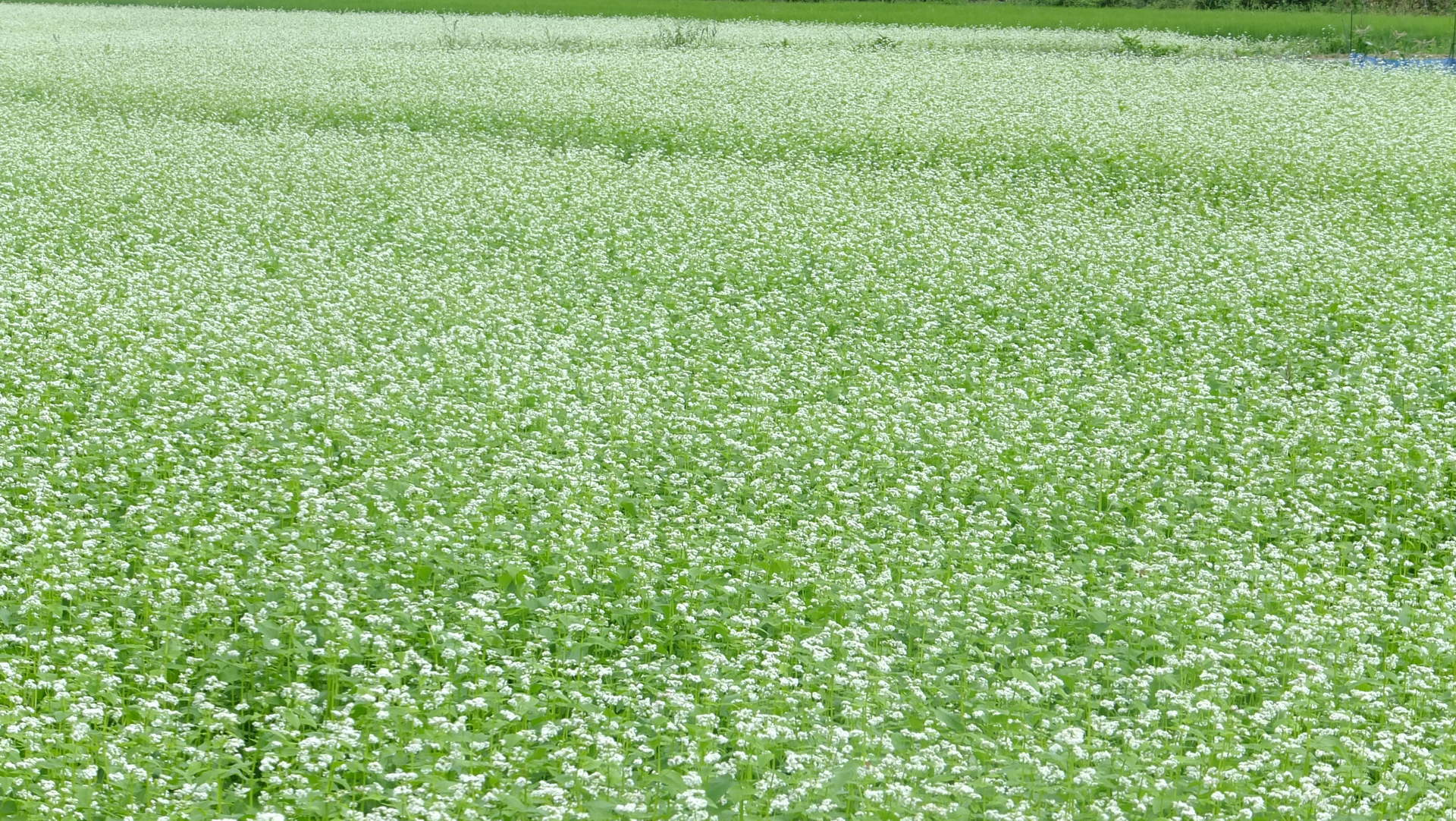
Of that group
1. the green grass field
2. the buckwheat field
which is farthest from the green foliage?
the buckwheat field

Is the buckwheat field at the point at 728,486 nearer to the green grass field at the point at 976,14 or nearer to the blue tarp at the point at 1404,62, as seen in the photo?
the blue tarp at the point at 1404,62

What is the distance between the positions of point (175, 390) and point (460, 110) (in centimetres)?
1506

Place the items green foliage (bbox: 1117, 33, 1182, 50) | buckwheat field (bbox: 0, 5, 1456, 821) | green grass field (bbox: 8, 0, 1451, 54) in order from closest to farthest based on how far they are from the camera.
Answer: buckwheat field (bbox: 0, 5, 1456, 821), green foliage (bbox: 1117, 33, 1182, 50), green grass field (bbox: 8, 0, 1451, 54)

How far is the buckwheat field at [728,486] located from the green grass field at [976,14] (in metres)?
17.5

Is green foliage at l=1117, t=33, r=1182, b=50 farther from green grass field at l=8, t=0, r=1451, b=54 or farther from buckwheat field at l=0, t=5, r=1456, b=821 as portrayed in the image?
buckwheat field at l=0, t=5, r=1456, b=821

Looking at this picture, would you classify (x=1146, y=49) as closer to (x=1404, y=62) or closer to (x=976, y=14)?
(x=1404, y=62)

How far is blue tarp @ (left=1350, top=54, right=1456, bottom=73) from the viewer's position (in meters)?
30.1

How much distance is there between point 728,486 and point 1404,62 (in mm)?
27465

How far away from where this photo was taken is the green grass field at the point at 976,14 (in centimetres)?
3581

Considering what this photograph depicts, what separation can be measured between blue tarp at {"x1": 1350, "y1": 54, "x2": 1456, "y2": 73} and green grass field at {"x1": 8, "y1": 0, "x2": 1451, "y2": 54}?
5.62 feet

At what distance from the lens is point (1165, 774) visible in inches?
232

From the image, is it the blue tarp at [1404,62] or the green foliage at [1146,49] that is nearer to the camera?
the blue tarp at [1404,62]

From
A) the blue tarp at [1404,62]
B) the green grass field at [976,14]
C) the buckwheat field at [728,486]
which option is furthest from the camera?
the green grass field at [976,14]

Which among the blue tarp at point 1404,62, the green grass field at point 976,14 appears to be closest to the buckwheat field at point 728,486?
the blue tarp at point 1404,62
